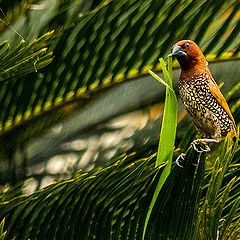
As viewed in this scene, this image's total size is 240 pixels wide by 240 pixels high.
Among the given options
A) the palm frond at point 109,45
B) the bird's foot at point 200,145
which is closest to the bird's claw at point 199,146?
the bird's foot at point 200,145

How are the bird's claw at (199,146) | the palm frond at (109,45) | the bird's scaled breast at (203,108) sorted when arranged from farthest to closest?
1. the palm frond at (109,45)
2. the bird's scaled breast at (203,108)
3. the bird's claw at (199,146)

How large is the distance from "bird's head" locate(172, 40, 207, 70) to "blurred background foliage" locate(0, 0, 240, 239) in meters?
0.17

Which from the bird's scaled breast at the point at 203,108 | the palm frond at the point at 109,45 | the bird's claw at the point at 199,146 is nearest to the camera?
the bird's claw at the point at 199,146

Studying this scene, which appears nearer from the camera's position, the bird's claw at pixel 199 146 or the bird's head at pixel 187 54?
the bird's claw at pixel 199 146

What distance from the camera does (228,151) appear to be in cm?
162

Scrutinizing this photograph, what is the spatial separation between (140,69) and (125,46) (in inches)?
2.5

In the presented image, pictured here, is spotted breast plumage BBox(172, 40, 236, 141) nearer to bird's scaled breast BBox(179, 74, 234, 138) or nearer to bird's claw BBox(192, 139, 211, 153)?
bird's scaled breast BBox(179, 74, 234, 138)

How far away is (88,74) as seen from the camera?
2098mm

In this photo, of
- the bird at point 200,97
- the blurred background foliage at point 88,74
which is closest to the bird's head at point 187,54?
the bird at point 200,97

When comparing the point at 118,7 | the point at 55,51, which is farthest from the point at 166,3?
the point at 55,51

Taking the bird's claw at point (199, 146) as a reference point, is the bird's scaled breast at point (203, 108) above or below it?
above

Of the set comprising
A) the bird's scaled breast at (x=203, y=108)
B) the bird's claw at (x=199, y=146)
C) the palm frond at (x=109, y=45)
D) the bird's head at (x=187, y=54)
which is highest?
the palm frond at (x=109, y=45)

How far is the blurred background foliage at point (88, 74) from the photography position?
2078 mm

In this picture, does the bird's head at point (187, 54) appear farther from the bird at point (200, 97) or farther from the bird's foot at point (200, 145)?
the bird's foot at point (200, 145)
